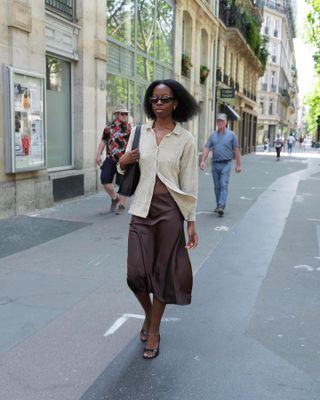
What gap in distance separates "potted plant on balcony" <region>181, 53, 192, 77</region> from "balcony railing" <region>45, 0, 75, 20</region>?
30.3ft

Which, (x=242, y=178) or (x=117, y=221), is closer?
(x=117, y=221)

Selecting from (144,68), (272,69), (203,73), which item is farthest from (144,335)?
(272,69)

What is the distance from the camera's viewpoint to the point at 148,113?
3541 mm

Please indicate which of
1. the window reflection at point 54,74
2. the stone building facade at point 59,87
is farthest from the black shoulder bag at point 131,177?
the window reflection at point 54,74

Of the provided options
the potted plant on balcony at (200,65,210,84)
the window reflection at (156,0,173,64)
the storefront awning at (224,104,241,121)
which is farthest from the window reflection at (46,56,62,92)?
the storefront awning at (224,104,241,121)

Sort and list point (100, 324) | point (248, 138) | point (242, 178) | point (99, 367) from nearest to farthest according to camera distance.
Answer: point (99, 367) → point (100, 324) → point (242, 178) → point (248, 138)

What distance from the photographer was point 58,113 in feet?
33.1

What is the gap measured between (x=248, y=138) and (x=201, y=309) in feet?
119

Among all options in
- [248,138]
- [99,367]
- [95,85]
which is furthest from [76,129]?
[248,138]

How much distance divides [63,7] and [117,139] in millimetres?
3447

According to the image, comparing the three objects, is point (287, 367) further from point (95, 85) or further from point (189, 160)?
point (95, 85)

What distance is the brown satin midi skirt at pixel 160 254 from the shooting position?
3.29 m

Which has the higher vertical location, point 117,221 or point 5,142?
point 5,142

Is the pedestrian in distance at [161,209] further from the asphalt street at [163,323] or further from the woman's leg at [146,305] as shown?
the asphalt street at [163,323]
